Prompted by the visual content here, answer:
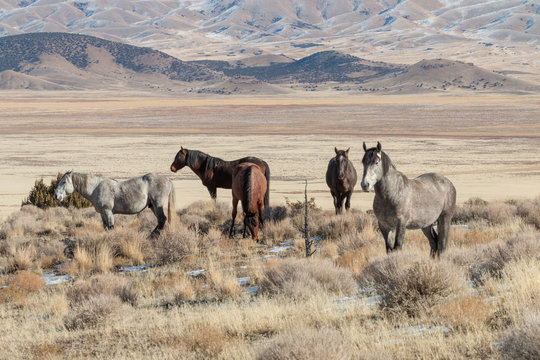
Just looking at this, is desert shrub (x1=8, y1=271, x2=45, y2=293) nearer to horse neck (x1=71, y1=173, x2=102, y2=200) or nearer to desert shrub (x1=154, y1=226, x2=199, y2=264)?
desert shrub (x1=154, y1=226, x2=199, y2=264)

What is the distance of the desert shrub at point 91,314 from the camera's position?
7656mm

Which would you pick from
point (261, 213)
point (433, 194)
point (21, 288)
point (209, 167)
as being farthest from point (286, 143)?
point (433, 194)

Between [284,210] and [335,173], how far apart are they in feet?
5.23

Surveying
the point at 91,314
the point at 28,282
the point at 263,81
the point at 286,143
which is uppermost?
the point at 263,81

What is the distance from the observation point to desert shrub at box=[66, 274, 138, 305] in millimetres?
8836

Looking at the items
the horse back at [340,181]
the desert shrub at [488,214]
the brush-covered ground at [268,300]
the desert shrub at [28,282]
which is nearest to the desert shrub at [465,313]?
the brush-covered ground at [268,300]

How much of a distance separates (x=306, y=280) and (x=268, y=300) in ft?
1.84

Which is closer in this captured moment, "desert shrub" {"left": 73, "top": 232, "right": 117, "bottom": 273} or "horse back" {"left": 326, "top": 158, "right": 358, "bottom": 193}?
"desert shrub" {"left": 73, "top": 232, "right": 117, "bottom": 273}

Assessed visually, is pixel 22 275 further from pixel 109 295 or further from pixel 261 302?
pixel 261 302

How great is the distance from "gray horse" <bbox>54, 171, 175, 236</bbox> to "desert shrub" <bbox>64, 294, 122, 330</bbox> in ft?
17.7

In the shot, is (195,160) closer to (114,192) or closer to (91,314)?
(114,192)

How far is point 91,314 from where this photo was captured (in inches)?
302

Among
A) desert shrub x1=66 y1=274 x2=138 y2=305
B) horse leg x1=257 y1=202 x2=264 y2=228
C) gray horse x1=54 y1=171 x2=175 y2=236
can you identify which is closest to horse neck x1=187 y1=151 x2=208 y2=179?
horse leg x1=257 y1=202 x2=264 y2=228

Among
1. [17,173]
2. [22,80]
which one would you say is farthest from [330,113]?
[22,80]
